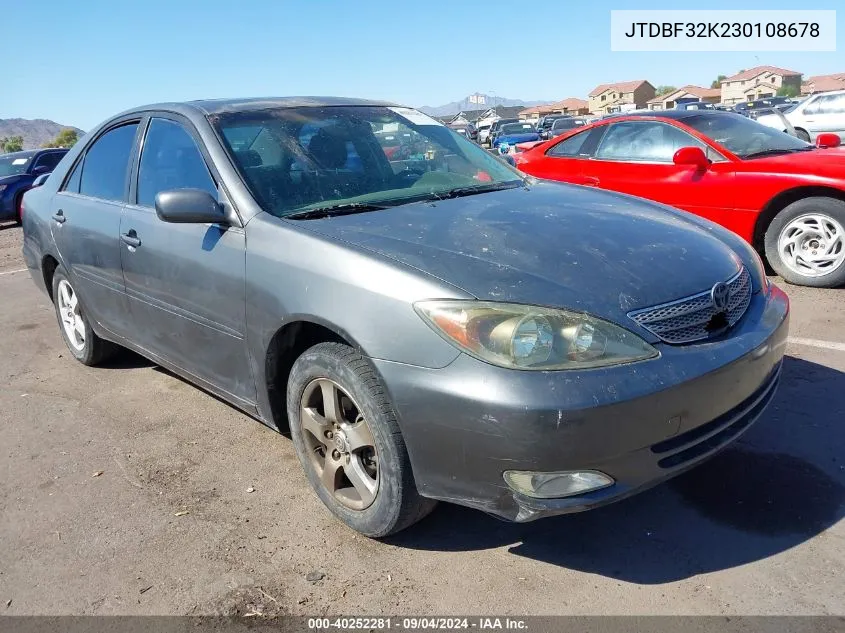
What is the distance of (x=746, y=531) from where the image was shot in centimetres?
263

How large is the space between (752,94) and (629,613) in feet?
276

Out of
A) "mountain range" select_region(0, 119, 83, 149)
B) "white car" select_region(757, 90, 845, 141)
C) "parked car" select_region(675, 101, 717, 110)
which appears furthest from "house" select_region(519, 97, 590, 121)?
"mountain range" select_region(0, 119, 83, 149)

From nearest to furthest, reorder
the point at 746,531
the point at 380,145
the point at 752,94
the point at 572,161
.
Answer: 1. the point at 746,531
2. the point at 380,145
3. the point at 572,161
4. the point at 752,94

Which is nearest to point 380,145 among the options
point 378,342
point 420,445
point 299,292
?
point 299,292

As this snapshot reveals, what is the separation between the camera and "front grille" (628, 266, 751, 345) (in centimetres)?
235

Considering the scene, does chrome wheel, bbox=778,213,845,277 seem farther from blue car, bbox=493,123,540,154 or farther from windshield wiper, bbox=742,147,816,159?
blue car, bbox=493,123,540,154

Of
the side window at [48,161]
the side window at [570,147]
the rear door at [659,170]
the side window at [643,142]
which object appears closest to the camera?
the rear door at [659,170]

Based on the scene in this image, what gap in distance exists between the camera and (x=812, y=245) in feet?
18.7

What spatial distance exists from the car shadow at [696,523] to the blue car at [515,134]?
2148 cm

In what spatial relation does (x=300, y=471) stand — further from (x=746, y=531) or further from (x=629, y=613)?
(x=746, y=531)

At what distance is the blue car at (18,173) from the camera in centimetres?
1395

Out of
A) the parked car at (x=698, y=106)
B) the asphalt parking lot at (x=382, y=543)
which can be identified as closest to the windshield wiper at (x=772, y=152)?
the parked car at (x=698, y=106)

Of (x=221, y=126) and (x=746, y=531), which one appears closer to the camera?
(x=746, y=531)

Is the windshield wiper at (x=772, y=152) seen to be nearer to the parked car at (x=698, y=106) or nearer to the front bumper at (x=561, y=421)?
the parked car at (x=698, y=106)
